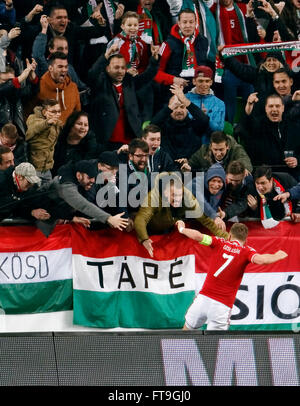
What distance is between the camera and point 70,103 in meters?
12.0

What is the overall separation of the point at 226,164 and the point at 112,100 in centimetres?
160

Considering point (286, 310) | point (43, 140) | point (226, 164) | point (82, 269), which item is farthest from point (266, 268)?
point (43, 140)

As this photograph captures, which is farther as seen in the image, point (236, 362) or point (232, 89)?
point (232, 89)

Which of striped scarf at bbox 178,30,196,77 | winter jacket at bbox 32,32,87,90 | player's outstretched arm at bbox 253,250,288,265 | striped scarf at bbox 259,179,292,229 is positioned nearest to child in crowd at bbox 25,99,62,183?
winter jacket at bbox 32,32,87,90

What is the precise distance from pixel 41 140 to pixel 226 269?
8.49 ft

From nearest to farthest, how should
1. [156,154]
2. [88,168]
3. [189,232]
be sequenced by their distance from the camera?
1. [189,232]
2. [88,168]
3. [156,154]

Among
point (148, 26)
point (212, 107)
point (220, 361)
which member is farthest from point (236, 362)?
point (148, 26)

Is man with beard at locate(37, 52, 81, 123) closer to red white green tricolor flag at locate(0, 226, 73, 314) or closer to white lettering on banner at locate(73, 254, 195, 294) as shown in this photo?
red white green tricolor flag at locate(0, 226, 73, 314)

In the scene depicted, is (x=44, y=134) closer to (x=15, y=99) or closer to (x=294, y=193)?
(x=15, y=99)

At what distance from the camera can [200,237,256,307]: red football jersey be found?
35.1 ft

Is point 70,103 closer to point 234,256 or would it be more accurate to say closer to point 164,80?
point 164,80

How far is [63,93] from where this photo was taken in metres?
12.0

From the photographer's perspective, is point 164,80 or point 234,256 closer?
point 234,256
